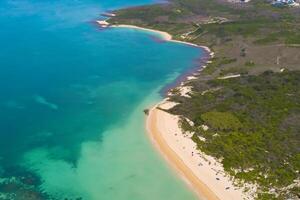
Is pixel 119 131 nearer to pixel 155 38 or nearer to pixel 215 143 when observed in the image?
pixel 215 143

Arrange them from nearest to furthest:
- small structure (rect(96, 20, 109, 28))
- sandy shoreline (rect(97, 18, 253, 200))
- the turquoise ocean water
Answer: sandy shoreline (rect(97, 18, 253, 200))
the turquoise ocean water
small structure (rect(96, 20, 109, 28))

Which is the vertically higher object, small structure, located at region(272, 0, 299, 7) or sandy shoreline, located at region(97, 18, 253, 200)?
small structure, located at region(272, 0, 299, 7)

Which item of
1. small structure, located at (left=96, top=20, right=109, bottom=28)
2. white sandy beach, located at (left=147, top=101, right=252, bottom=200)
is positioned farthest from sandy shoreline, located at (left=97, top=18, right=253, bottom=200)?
small structure, located at (left=96, top=20, right=109, bottom=28)

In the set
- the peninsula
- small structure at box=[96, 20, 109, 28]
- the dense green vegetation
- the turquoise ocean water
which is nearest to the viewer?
the peninsula

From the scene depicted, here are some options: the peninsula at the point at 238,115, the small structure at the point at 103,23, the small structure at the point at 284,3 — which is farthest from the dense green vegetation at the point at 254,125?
the small structure at the point at 284,3

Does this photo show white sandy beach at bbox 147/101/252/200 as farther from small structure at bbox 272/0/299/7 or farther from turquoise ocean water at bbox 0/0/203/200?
small structure at bbox 272/0/299/7

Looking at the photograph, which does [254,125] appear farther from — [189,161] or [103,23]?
[103,23]
